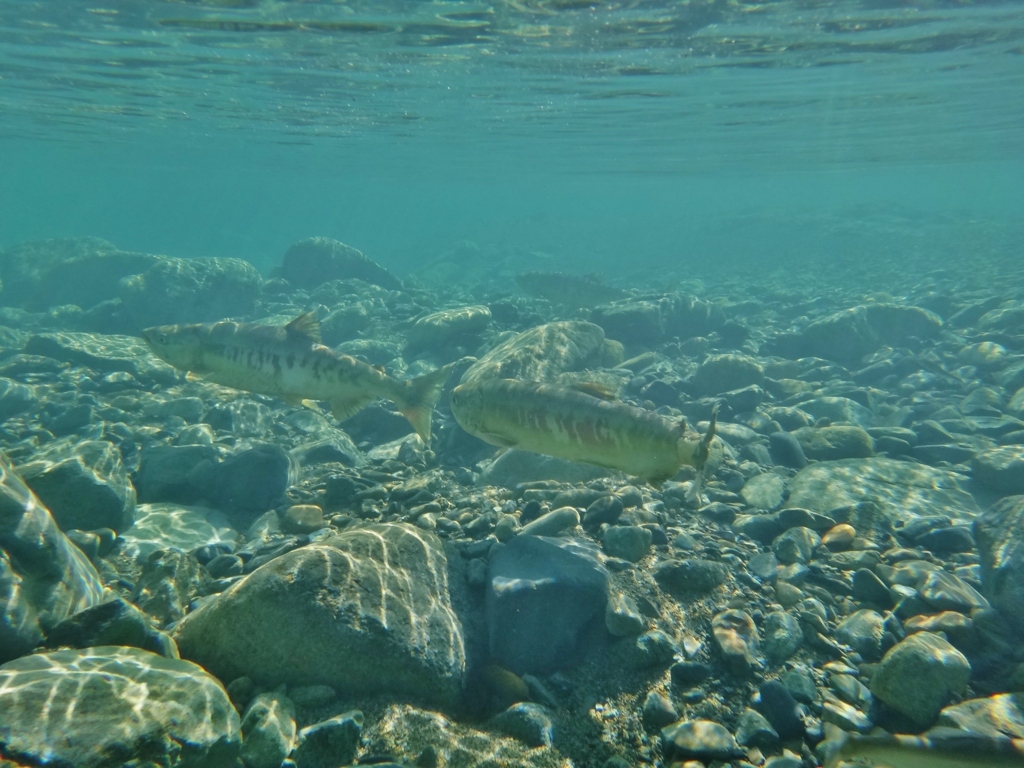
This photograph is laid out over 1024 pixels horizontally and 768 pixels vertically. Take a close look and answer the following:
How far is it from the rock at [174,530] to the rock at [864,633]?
223 inches

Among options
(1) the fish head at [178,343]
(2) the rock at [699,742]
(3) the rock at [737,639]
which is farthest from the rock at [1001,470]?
(1) the fish head at [178,343]

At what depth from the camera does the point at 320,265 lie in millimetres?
23953

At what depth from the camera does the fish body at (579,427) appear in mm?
4570

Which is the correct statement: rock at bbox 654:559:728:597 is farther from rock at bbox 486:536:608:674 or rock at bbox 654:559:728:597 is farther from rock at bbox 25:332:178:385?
rock at bbox 25:332:178:385

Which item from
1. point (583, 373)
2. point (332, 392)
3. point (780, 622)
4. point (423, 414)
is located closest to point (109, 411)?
point (332, 392)

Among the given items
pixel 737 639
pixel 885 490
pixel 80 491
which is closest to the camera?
pixel 737 639

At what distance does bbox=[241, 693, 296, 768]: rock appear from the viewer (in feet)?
9.91

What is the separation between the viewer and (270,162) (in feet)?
172

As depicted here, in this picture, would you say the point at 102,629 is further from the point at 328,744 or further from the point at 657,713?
the point at 657,713

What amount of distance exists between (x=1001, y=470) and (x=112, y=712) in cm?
892

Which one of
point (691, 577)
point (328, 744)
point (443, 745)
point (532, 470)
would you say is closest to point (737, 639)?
point (691, 577)

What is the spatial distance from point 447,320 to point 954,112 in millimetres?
28716

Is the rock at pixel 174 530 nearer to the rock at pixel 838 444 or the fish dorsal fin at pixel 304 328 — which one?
the fish dorsal fin at pixel 304 328

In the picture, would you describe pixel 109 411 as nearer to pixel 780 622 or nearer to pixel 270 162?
pixel 780 622
